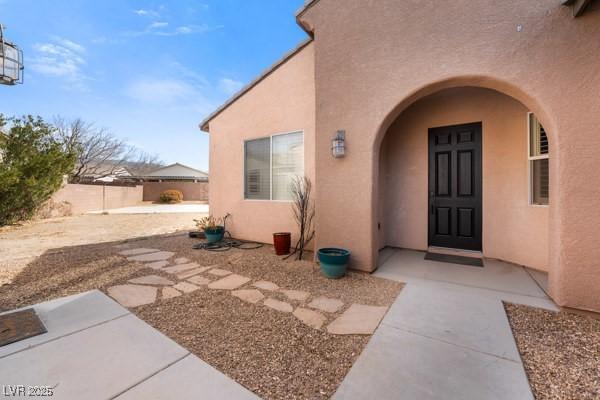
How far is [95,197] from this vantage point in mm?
14656

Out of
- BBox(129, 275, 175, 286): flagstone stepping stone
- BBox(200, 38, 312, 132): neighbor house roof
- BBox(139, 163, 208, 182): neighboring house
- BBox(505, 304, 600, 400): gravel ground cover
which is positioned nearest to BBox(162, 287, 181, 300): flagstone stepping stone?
BBox(129, 275, 175, 286): flagstone stepping stone

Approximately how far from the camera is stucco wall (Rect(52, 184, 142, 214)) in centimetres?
1225

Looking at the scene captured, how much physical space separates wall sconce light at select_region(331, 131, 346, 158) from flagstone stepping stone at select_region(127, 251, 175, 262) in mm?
4031

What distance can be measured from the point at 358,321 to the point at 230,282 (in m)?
2.00

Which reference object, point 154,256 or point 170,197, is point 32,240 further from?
point 170,197

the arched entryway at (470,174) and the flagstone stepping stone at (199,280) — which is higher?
the arched entryway at (470,174)

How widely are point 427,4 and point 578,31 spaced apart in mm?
1719

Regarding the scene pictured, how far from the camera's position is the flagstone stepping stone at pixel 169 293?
302 centimetres

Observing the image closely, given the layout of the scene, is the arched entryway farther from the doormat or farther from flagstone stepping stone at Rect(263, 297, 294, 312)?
the doormat

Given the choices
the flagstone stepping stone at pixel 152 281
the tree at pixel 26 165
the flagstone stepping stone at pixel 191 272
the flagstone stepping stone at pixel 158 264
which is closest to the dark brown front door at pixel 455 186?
the flagstone stepping stone at pixel 191 272

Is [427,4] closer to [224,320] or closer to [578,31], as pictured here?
[578,31]

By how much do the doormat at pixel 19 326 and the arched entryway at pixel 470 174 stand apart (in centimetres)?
430

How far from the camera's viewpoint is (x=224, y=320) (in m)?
2.46

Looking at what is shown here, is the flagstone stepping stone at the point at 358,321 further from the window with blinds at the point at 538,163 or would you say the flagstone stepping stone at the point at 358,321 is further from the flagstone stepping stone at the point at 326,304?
the window with blinds at the point at 538,163
